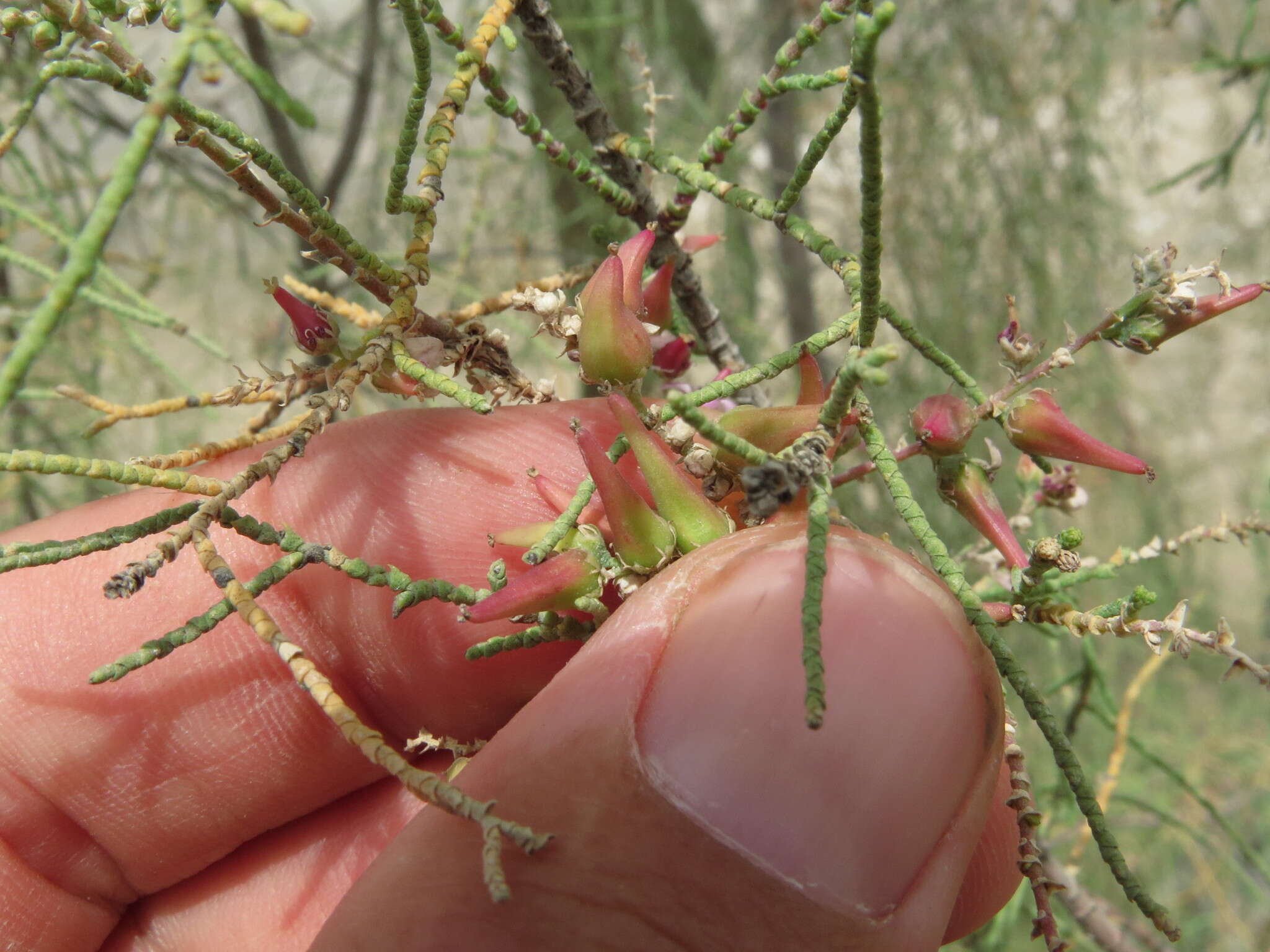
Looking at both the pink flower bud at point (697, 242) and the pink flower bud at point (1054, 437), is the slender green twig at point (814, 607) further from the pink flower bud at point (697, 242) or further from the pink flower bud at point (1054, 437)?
the pink flower bud at point (697, 242)

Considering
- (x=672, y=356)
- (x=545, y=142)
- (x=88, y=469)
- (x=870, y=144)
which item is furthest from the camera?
(x=672, y=356)

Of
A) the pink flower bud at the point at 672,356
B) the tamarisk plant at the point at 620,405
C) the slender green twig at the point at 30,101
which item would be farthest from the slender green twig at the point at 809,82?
the slender green twig at the point at 30,101

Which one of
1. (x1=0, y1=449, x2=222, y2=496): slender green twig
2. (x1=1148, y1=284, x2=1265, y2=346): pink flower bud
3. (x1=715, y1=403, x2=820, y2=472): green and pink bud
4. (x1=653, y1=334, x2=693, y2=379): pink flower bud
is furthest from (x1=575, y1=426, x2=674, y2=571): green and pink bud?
(x1=1148, y1=284, x2=1265, y2=346): pink flower bud

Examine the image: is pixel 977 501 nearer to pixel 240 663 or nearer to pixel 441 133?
pixel 441 133

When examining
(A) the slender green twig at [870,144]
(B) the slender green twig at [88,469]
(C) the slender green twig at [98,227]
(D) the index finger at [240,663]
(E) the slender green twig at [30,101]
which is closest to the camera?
(C) the slender green twig at [98,227]

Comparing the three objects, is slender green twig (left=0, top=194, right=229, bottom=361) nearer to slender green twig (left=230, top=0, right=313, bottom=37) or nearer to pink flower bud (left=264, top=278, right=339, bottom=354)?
pink flower bud (left=264, top=278, right=339, bottom=354)

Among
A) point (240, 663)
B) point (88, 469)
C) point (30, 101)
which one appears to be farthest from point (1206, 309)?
point (240, 663)
